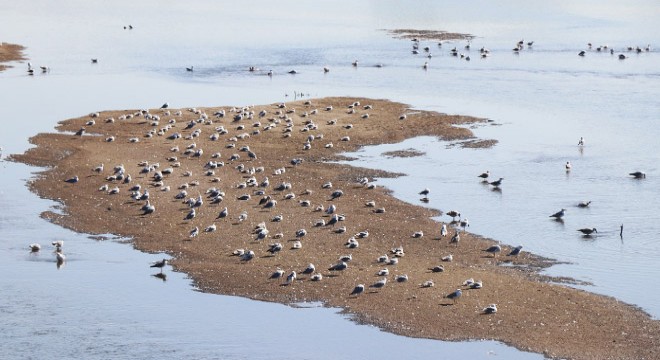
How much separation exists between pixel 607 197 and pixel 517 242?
9.63 m

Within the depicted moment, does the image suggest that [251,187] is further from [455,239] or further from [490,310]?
[490,310]

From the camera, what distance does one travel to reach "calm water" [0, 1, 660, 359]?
3152cm

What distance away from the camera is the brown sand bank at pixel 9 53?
90.9m

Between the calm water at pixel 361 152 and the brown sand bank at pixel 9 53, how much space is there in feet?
4.33

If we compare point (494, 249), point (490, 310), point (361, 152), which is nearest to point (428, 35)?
point (361, 152)

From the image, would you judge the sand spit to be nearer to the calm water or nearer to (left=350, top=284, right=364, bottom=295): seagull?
the calm water

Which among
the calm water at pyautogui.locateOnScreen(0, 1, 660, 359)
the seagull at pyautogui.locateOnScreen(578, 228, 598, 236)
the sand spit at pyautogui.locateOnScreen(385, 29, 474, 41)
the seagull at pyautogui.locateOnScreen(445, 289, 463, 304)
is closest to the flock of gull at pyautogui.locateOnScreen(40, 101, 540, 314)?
the seagull at pyautogui.locateOnScreen(445, 289, 463, 304)

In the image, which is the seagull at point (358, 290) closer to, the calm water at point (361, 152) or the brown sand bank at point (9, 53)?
the calm water at point (361, 152)

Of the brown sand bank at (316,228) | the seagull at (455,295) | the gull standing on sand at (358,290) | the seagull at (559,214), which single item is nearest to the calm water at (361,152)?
the seagull at (559,214)

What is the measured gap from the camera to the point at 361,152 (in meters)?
56.2

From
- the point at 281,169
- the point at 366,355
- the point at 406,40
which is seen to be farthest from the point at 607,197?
the point at 406,40

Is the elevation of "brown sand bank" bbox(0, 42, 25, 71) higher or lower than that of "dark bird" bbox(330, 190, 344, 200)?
higher

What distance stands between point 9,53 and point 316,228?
62000 mm

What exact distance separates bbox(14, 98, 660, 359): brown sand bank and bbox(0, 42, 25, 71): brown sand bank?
1262 inches
